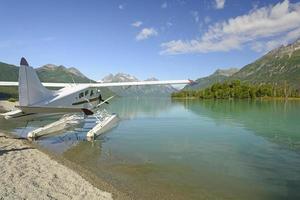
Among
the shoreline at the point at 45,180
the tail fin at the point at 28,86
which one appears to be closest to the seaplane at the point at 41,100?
the tail fin at the point at 28,86

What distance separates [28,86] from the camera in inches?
521

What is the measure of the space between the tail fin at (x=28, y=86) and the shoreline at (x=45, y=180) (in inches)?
112

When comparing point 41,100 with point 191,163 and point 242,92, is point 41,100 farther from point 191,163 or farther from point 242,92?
point 242,92

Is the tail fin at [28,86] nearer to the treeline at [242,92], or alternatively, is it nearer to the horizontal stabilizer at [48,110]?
the horizontal stabilizer at [48,110]

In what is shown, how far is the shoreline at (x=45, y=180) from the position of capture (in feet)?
22.4

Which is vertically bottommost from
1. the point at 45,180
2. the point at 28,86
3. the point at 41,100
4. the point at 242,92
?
the point at 45,180

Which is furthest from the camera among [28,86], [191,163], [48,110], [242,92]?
[242,92]

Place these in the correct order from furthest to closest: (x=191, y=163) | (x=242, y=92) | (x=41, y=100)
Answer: (x=242, y=92)
(x=41, y=100)
(x=191, y=163)

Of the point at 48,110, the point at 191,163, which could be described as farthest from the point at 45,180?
the point at 48,110

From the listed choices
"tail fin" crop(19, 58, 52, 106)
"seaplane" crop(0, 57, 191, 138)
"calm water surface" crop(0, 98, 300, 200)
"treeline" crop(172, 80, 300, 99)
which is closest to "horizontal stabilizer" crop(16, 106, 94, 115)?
"seaplane" crop(0, 57, 191, 138)

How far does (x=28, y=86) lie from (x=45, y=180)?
6.42 m

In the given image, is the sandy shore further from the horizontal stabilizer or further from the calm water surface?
the horizontal stabilizer

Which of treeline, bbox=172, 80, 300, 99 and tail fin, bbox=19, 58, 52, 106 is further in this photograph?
treeline, bbox=172, 80, 300, 99

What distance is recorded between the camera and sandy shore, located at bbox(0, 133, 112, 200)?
22.2 feet
